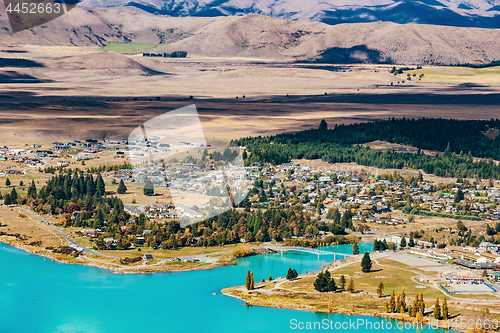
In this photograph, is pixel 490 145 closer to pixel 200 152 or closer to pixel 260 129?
pixel 260 129

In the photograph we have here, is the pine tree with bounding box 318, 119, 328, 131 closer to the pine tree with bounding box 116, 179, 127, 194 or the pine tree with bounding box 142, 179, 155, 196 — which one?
the pine tree with bounding box 142, 179, 155, 196

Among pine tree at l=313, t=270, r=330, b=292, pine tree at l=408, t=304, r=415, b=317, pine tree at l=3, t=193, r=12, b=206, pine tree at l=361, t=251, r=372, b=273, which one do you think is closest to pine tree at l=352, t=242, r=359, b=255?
pine tree at l=361, t=251, r=372, b=273

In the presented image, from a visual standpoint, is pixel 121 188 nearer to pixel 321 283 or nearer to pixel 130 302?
pixel 130 302

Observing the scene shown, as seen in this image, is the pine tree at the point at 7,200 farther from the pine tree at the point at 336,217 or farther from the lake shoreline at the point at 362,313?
the lake shoreline at the point at 362,313

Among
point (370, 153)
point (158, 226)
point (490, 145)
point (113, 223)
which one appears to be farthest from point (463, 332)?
point (490, 145)

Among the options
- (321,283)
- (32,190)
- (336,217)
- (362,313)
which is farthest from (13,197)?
(362,313)

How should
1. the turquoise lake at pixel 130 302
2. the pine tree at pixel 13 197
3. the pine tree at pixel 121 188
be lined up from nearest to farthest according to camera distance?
the turquoise lake at pixel 130 302
the pine tree at pixel 13 197
the pine tree at pixel 121 188

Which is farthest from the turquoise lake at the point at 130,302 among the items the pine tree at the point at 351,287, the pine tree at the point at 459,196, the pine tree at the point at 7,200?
the pine tree at the point at 459,196

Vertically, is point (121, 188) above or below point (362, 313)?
above
